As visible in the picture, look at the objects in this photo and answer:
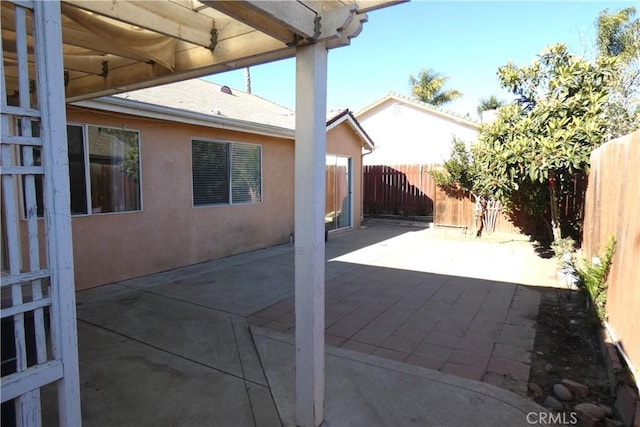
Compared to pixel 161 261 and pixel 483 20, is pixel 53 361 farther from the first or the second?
pixel 483 20

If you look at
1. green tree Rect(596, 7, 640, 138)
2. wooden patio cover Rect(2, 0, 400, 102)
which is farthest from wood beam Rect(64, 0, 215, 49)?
green tree Rect(596, 7, 640, 138)

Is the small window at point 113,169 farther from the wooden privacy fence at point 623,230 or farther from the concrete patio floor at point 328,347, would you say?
the wooden privacy fence at point 623,230

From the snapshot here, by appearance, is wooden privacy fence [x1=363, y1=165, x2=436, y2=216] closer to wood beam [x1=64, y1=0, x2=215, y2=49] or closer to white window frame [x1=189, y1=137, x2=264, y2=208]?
white window frame [x1=189, y1=137, x2=264, y2=208]

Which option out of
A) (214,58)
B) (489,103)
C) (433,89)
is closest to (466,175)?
(214,58)

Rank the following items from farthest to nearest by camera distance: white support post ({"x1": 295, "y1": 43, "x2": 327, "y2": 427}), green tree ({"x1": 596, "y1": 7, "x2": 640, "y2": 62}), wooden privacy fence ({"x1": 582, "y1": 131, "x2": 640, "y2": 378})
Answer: green tree ({"x1": 596, "y1": 7, "x2": 640, "y2": 62})
wooden privacy fence ({"x1": 582, "y1": 131, "x2": 640, "y2": 378})
white support post ({"x1": 295, "y1": 43, "x2": 327, "y2": 427})

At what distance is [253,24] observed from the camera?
2309mm

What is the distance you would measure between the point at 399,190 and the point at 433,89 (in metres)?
13.0

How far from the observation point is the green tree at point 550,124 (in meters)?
7.23

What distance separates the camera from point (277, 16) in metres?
2.15

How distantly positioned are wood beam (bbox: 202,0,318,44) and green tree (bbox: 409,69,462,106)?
2486 centimetres

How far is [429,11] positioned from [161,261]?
6786 millimetres

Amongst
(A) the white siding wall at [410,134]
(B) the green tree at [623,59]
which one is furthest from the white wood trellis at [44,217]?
(A) the white siding wall at [410,134]

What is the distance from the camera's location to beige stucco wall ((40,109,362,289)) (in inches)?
237

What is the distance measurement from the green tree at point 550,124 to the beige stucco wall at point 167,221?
17.4ft
